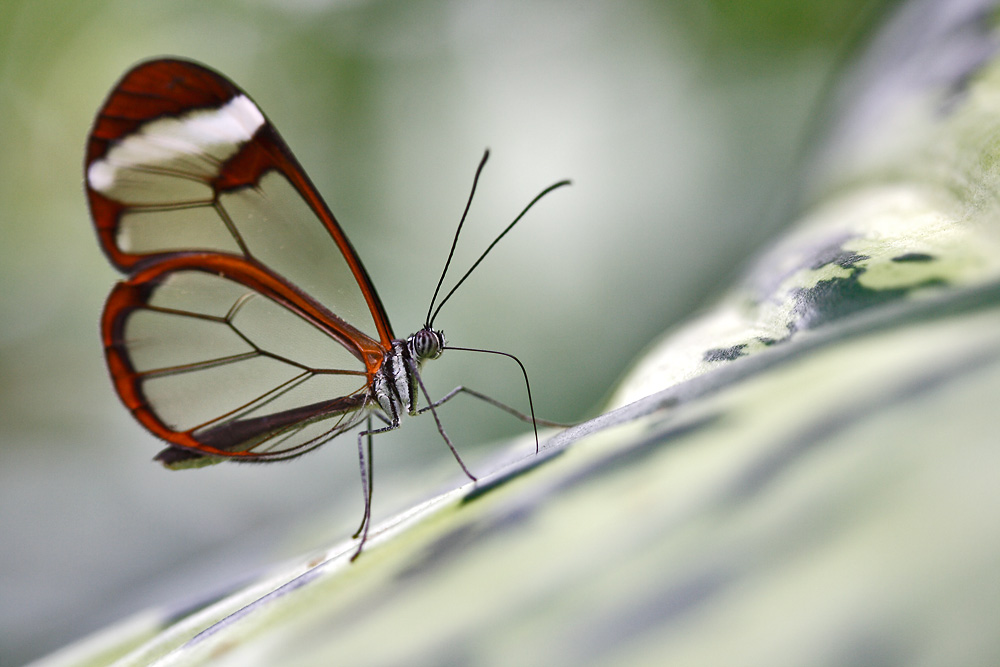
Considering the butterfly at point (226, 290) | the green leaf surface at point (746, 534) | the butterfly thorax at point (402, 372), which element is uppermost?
the butterfly at point (226, 290)

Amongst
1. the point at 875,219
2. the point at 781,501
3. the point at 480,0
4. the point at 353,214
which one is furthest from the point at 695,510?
the point at 480,0

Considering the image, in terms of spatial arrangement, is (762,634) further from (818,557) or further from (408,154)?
(408,154)

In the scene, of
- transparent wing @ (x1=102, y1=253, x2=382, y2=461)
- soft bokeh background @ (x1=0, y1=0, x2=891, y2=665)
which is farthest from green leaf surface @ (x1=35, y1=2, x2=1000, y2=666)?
soft bokeh background @ (x1=0, y1=0, x2=891, y2=665)

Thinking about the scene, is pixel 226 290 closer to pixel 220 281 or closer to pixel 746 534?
pixel 220 281

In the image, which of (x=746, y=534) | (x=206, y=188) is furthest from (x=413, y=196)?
(x=746, y=534)

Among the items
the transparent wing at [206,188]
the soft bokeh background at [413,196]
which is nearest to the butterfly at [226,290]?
the transparent wing at [206,188]

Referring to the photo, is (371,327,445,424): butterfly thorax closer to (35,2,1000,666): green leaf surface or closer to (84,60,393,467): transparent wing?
(84,60,393,467): transparent wing

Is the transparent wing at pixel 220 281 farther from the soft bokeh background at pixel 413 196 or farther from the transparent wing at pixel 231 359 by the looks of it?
the soft bokeh background at pixel 413 196
